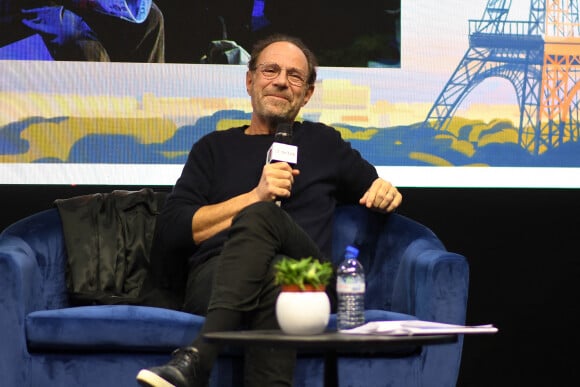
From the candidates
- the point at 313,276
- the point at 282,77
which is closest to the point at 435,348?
the point at 313,276

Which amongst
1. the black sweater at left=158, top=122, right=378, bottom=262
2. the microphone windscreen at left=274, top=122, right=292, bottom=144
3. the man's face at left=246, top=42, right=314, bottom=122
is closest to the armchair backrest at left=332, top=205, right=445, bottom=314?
the black sweater at left=158, top=122, right=378, bottom=262

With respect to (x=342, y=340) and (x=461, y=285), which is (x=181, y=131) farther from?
(x=342, y=340)

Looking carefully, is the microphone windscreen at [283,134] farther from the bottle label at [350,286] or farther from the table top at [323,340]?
the table top at [323,340]

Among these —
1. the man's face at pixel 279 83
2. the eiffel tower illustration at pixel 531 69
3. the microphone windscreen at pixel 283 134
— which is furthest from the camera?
the eiffel tower illustration at pixel 531 69

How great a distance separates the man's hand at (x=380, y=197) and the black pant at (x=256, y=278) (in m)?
0.46

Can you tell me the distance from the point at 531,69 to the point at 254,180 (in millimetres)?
1327

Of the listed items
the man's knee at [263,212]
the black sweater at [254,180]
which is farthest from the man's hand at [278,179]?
the black sweater at [254,180]

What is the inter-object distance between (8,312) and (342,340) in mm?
1125

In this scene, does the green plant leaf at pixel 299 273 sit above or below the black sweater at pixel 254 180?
below

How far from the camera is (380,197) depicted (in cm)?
300

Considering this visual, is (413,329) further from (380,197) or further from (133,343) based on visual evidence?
(380,197)

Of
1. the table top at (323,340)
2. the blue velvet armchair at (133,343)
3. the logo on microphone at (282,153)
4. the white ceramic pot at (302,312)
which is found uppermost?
the logo on microphone at (282,153)

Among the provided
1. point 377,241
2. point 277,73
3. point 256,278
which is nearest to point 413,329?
point 256,278

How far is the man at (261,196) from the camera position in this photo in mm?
2369
